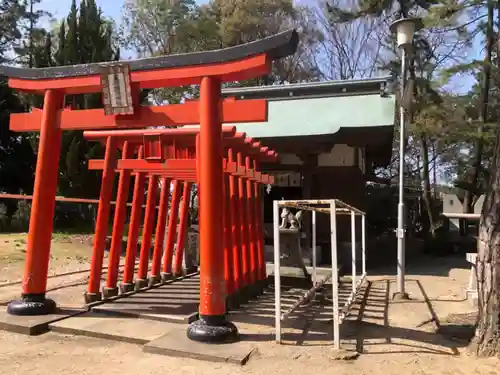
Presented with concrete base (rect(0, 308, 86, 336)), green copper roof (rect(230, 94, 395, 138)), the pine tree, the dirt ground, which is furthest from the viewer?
the pine tree

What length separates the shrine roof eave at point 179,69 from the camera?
18.1 ft

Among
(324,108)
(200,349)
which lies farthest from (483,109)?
→ (200,349)

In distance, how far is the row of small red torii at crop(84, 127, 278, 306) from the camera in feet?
24.4

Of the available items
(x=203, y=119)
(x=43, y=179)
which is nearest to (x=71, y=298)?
(x=43, y=179)

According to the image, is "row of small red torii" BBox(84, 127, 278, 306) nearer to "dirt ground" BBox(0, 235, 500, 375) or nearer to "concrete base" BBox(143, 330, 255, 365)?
"dirt ground" BBox(0, 235, 500, 375)

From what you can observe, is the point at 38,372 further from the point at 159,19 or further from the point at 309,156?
the point at 159,19

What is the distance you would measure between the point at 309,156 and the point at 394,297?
481cm

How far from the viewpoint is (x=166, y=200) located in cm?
1010

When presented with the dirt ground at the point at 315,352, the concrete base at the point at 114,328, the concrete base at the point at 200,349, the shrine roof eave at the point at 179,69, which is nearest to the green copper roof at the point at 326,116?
the dirt ground at the point at 315,352

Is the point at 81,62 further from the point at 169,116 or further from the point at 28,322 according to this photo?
the point at 28,322

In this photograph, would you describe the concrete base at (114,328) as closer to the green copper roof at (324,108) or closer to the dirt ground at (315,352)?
the dirt ground at (315,352)

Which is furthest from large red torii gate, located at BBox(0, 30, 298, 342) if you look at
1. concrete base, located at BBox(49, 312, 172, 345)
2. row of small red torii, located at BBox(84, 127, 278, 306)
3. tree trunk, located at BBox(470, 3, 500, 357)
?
tree trunk, located at BBox(470, 3, 500, 357)

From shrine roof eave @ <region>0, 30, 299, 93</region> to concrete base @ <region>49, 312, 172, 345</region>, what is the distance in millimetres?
3126

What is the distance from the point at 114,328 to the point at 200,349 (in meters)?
1.52
